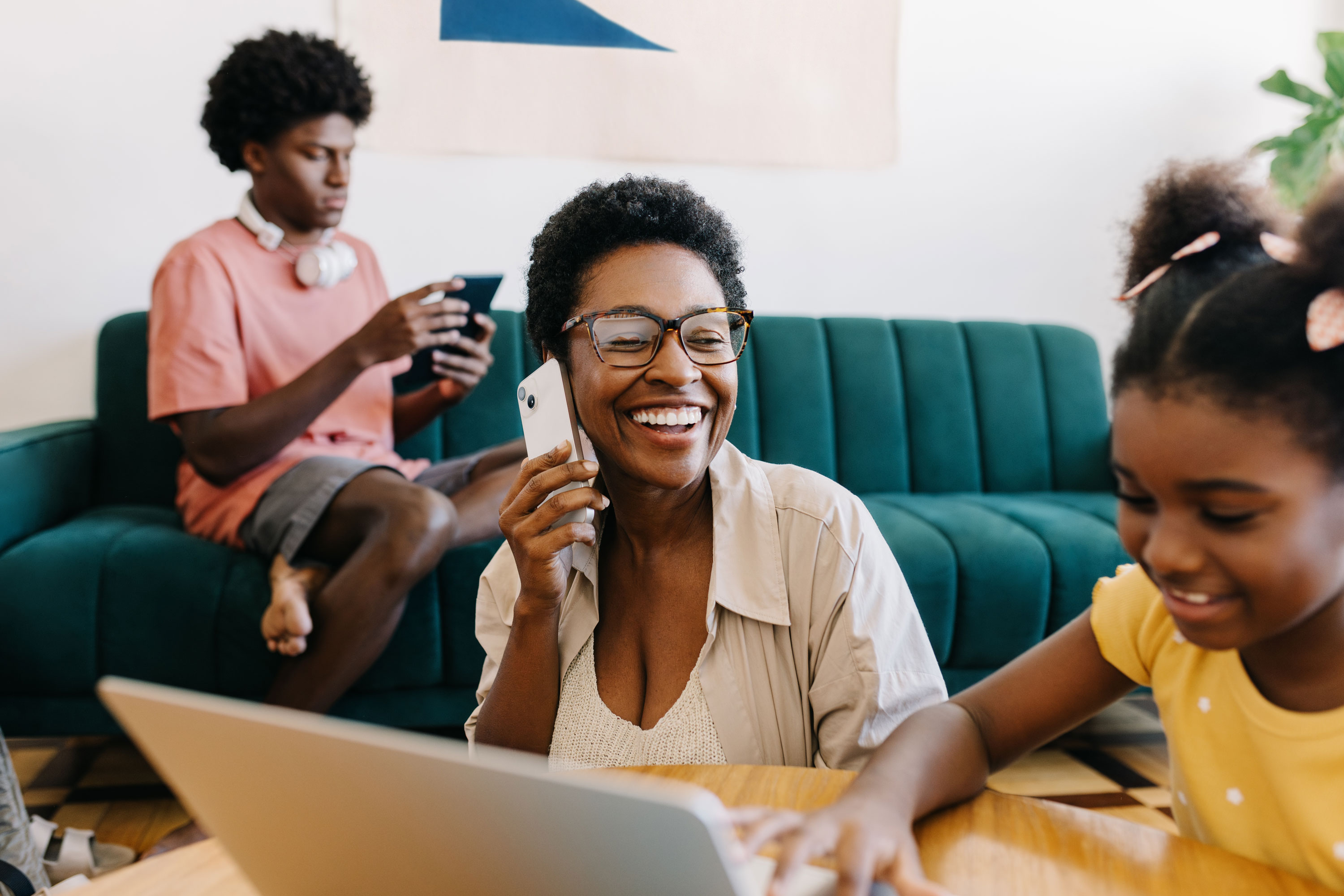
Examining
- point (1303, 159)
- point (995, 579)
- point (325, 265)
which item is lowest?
point (995, 579)

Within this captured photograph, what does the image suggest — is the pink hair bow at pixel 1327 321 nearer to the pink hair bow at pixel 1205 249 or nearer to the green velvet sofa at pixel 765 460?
the pink hair bow at pixel 1205 249

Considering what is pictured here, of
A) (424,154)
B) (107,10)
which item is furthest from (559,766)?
(107,10)

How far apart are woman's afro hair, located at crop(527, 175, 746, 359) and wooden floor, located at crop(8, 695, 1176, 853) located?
1210mm

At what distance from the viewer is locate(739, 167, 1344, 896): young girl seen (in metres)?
0.56

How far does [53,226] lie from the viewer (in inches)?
94.7

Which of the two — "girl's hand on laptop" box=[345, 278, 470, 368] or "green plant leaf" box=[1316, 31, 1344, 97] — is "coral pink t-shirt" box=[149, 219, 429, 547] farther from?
"green plant leaf" box=[1316, 31, 1344, 97]

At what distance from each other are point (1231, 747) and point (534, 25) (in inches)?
98.3

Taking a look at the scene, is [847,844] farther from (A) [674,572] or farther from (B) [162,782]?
(B) [162,782]

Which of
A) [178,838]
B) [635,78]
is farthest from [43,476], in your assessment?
[635,78]

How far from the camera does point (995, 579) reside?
1.90m

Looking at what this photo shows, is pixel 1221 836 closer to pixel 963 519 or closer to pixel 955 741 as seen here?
pixel 955 741

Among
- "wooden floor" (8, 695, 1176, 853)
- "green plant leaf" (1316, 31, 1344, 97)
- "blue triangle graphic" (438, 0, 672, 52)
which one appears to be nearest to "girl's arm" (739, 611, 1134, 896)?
"wooden floor" (8, 695, 1176, 853)

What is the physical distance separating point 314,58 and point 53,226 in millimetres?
948

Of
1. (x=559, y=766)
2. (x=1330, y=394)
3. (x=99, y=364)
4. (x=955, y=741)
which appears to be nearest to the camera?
(x=1330, y=394)
